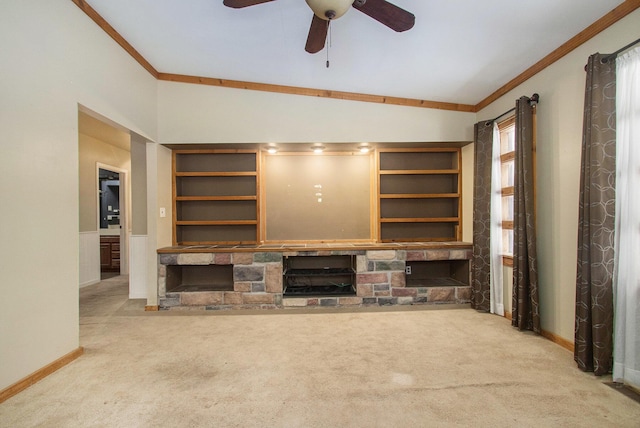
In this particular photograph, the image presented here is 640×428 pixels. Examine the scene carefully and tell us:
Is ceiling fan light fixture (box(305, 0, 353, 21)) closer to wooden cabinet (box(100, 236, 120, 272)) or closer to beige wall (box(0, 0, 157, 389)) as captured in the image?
beige wall (box(0, 0, 157, 389))

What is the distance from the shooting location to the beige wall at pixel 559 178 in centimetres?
234

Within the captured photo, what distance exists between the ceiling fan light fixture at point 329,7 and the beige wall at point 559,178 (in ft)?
6.72

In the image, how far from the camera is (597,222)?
1.98 meters

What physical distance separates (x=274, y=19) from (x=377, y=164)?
7.34 ft

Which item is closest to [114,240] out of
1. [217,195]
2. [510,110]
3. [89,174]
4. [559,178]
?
[89,174]

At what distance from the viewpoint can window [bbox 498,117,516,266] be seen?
3.14 m

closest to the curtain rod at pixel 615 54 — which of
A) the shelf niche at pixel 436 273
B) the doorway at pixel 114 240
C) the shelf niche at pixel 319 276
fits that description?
the shelf niche at pixel 436 273

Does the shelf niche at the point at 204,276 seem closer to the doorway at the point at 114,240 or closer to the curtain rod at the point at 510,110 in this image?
the doorway at the point at 114,240

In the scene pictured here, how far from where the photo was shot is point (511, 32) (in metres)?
2.29

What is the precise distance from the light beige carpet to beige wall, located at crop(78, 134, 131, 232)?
8.94 feet

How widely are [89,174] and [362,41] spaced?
5.15m

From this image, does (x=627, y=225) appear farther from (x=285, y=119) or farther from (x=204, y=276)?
(x=204, y=276)

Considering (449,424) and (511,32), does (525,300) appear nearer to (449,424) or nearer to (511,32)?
(449,424)

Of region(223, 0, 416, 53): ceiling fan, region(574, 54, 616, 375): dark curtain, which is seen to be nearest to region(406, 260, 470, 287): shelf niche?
region(574, 54, 616, 375): dark curtain
